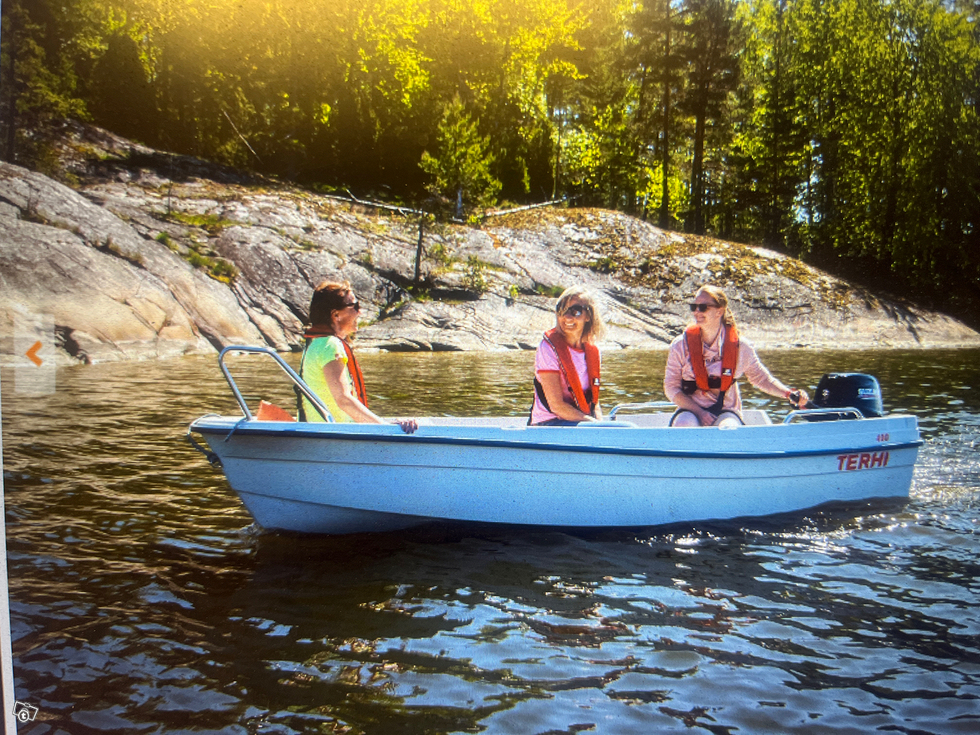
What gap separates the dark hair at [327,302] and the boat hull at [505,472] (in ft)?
1.59

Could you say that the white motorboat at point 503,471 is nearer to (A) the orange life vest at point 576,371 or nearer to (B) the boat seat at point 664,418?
(A) the orange life vest at point 576,371

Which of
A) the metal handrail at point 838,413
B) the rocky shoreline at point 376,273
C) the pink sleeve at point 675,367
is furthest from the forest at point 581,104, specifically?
the pink sleeve at point 675,367

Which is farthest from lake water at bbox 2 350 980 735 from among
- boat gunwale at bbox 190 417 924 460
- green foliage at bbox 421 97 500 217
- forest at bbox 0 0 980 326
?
green foliage at bbox 421 97 500 217

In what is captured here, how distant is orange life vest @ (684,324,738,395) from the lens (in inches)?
177

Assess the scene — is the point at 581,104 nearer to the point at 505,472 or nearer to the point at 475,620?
the point at 505,472

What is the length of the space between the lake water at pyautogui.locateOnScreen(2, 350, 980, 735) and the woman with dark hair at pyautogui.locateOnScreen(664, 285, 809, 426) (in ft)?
2.23

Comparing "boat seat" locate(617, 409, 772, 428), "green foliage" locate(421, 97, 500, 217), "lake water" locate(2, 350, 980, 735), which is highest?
"green foliage" locate(421, 97, 500, 217)

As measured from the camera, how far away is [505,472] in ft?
12.7

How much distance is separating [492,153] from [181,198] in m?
5.83

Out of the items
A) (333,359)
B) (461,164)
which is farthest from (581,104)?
(333,359)

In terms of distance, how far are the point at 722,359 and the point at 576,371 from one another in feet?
3.11

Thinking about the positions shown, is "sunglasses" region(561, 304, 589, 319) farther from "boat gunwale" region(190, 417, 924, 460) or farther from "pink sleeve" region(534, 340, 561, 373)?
"boat gunwale" region(190, 417, 924, 460)

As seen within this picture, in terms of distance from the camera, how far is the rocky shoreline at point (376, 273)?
1063cm

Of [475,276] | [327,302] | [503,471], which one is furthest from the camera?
[475,276]
